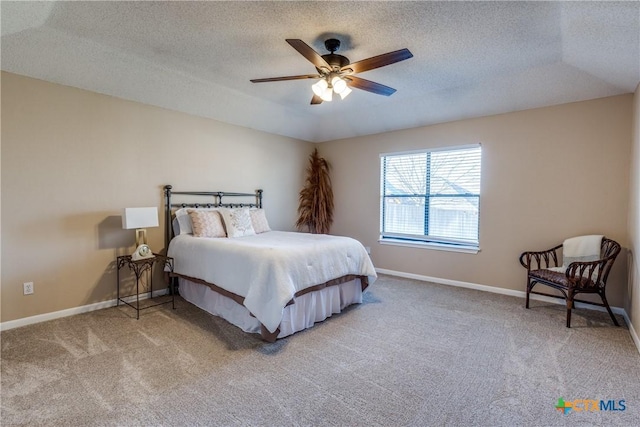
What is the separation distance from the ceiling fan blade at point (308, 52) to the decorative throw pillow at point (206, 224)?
2428mm

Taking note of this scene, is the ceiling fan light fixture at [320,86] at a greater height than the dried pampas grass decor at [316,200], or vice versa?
the ceiling fan light fixture at [320,86]

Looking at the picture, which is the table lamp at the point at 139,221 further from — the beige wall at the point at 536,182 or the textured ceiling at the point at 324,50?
the beige wall at the point at 536,182

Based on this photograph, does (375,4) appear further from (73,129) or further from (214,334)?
(73,129)

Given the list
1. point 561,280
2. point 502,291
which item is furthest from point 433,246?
point 561,280

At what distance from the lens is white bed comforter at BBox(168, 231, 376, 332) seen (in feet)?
8.90

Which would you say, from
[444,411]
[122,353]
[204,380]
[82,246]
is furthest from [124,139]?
[444,411]

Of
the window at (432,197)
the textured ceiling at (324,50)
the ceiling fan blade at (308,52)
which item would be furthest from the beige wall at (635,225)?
the ceiling fan blade at (308,52)

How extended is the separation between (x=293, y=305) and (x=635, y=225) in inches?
131

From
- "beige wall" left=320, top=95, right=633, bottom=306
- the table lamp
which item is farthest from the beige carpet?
"beige wall" left=320, top=95, right=633, bottom=306

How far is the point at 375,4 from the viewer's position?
7.46 feet

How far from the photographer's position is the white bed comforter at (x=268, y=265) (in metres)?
2.71

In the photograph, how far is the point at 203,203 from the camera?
15.0ft

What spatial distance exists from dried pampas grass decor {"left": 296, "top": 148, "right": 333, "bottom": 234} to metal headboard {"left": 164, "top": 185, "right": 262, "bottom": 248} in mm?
1019
